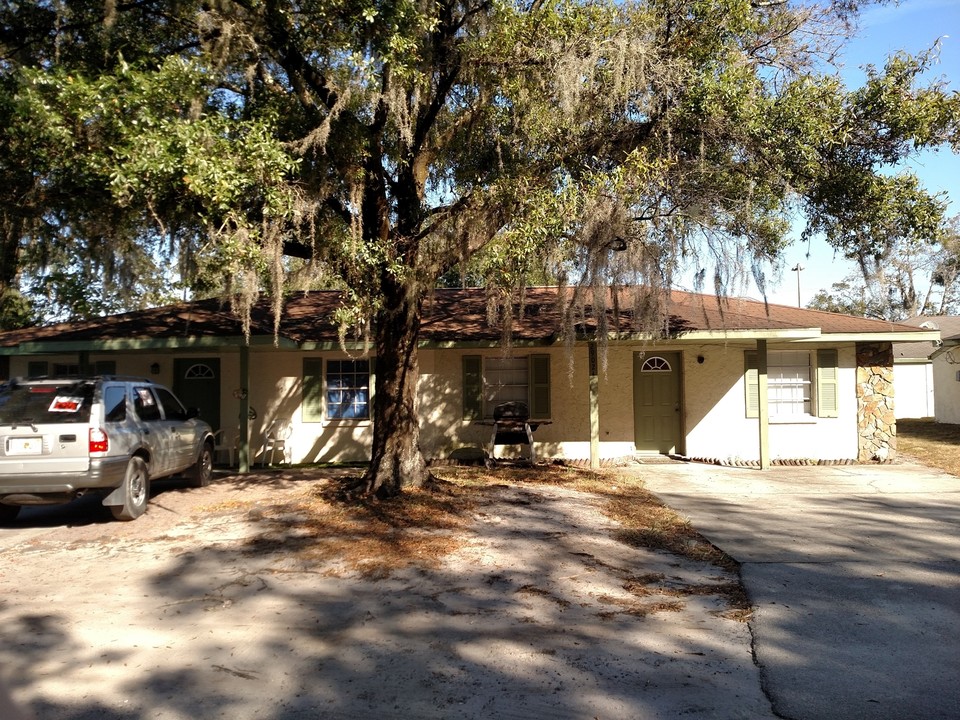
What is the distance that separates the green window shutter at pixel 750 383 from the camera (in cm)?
1438

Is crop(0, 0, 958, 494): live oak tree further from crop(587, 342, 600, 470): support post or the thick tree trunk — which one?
crop(587, 342, 600, 470): support post

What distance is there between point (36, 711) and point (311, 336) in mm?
9723

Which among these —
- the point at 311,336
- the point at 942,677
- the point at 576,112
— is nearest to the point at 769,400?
the point at 576,112

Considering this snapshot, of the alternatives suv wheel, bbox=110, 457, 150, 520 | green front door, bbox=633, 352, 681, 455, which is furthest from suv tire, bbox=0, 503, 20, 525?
green front door, bbox=633, 352, 681, 455

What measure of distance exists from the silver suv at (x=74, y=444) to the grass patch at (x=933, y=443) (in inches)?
526

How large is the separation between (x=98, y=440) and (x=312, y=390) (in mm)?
6671

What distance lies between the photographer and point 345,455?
47.8ft

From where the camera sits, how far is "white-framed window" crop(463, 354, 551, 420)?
1447cm

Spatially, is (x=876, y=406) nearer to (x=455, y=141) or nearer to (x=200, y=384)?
(x=455, y=141)

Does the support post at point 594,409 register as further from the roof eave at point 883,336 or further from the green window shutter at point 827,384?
the green window shutter at point 827,384

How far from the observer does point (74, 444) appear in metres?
7.96

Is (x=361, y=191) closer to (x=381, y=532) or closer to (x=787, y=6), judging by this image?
(x=381, y=532)

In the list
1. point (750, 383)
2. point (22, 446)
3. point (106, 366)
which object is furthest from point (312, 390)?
point (750, 383)

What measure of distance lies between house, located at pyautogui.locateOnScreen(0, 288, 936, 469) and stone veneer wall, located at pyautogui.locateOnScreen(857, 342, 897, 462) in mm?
20
